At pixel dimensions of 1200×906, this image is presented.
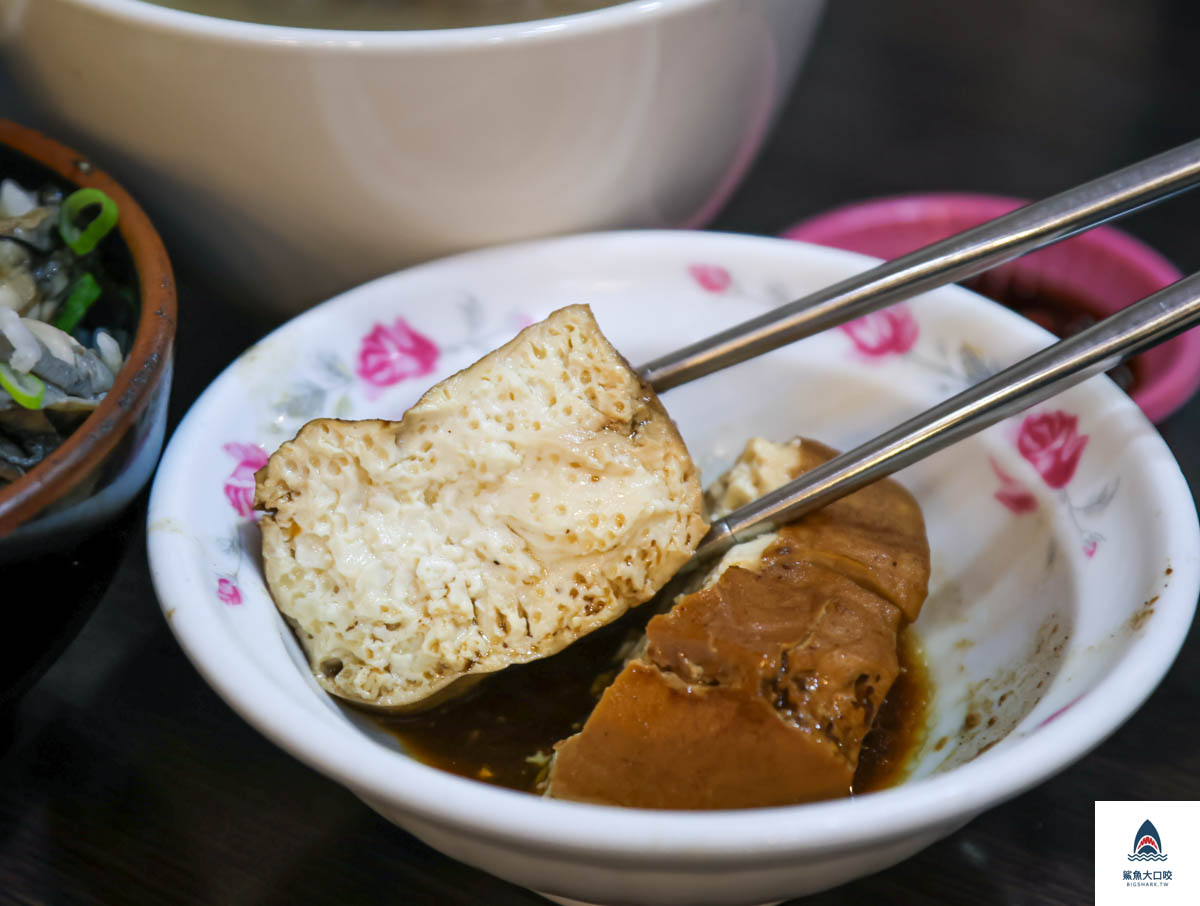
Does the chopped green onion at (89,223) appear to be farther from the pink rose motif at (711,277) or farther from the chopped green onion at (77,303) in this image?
the pink rose motif at (711,277)

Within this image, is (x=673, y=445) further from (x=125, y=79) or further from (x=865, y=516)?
(x=125, y=79)

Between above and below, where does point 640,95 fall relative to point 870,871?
above

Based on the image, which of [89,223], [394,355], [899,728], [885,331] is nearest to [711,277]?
[885,331]

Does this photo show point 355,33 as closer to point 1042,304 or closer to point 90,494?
point 90,494

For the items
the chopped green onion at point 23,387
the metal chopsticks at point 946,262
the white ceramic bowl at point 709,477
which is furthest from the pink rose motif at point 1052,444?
the chopped green onion at point 23,387

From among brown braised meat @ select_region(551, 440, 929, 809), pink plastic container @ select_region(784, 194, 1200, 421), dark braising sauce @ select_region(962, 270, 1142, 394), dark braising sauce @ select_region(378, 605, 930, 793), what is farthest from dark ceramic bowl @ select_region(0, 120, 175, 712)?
dark braising sauce @ select_region(962, 270, 1142, 394)

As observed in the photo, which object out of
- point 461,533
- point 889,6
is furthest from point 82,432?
point 889,6
